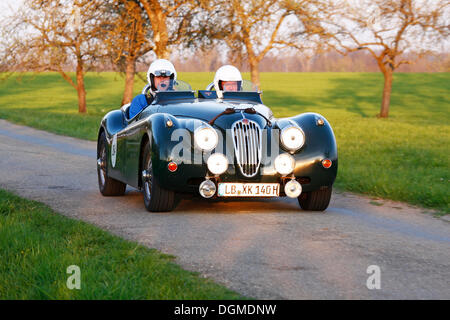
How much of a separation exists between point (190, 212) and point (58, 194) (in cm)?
218

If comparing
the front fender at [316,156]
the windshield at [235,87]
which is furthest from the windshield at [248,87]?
the front fender at [316,156]

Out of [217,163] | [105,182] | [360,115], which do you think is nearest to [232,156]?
[217,163]

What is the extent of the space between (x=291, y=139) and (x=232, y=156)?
0.65 metres

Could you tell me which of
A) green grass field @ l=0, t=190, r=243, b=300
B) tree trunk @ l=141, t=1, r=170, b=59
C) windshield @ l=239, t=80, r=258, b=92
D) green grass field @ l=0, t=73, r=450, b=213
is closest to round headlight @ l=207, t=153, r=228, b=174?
green grass field @ l=0, t=190, r=243, b=300

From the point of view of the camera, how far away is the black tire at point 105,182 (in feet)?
29.0

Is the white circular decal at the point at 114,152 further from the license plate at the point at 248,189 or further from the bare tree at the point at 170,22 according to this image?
the bare tree at the point at 170,22

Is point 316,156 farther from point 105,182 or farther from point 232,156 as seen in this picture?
point 105,182

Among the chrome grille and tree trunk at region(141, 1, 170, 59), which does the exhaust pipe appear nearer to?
the chrome grille

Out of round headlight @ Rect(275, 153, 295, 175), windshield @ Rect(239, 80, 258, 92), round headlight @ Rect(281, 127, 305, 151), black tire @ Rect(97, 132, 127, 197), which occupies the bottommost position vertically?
black tire @ Rect(97, 132, 127, 197)

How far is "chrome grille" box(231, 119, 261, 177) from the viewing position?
693cm

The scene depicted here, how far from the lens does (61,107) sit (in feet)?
153

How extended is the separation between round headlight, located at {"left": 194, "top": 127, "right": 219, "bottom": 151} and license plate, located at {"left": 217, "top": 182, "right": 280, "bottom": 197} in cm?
40
